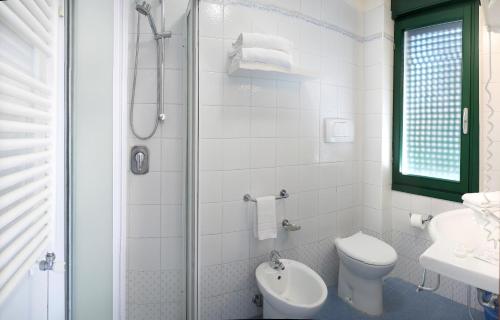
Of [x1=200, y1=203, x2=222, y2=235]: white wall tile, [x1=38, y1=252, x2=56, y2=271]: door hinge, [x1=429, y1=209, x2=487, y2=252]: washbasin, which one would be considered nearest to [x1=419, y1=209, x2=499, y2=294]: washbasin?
[x1=429, y1=209, x2=487, y2=252]: washbasin

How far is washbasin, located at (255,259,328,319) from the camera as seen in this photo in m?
0.61

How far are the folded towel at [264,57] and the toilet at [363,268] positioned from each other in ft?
1.75

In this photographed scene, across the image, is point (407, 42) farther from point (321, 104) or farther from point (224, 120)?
point (224, 120)

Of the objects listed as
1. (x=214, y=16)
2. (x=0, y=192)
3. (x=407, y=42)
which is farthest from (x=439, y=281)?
(x=0, y=192)

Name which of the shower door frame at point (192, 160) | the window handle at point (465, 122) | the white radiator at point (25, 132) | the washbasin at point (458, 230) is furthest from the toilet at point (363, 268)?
the white radiator at point (25, 132)

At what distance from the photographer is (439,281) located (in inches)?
21.2

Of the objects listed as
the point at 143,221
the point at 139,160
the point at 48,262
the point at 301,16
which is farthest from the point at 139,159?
the point at 301,16

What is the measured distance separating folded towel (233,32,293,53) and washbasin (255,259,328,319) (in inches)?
24.5

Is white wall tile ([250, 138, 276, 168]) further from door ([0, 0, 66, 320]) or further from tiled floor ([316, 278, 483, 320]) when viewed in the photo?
door ([0, 0, 66, 320])

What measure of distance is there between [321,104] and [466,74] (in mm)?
343

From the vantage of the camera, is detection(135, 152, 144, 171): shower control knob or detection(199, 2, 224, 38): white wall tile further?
detection(135, 152, 144, 171): shower control knob

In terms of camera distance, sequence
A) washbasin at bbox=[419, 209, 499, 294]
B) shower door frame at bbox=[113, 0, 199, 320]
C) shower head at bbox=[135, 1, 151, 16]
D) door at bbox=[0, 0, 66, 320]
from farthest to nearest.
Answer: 1. shower head at bbox=[135, 1, 151, 16]
2. shower door frame at bbox=[113, 0, 199, 320]
3. door at bbox=[0, 0, 66, 320]
4. washbasin at bbox=[419, 209, 499, 294]

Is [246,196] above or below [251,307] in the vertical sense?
above

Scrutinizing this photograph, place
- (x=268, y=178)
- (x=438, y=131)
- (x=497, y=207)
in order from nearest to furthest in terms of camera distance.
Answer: (x=497, y=207), (x=438, y=131), (x=268, y=178)
